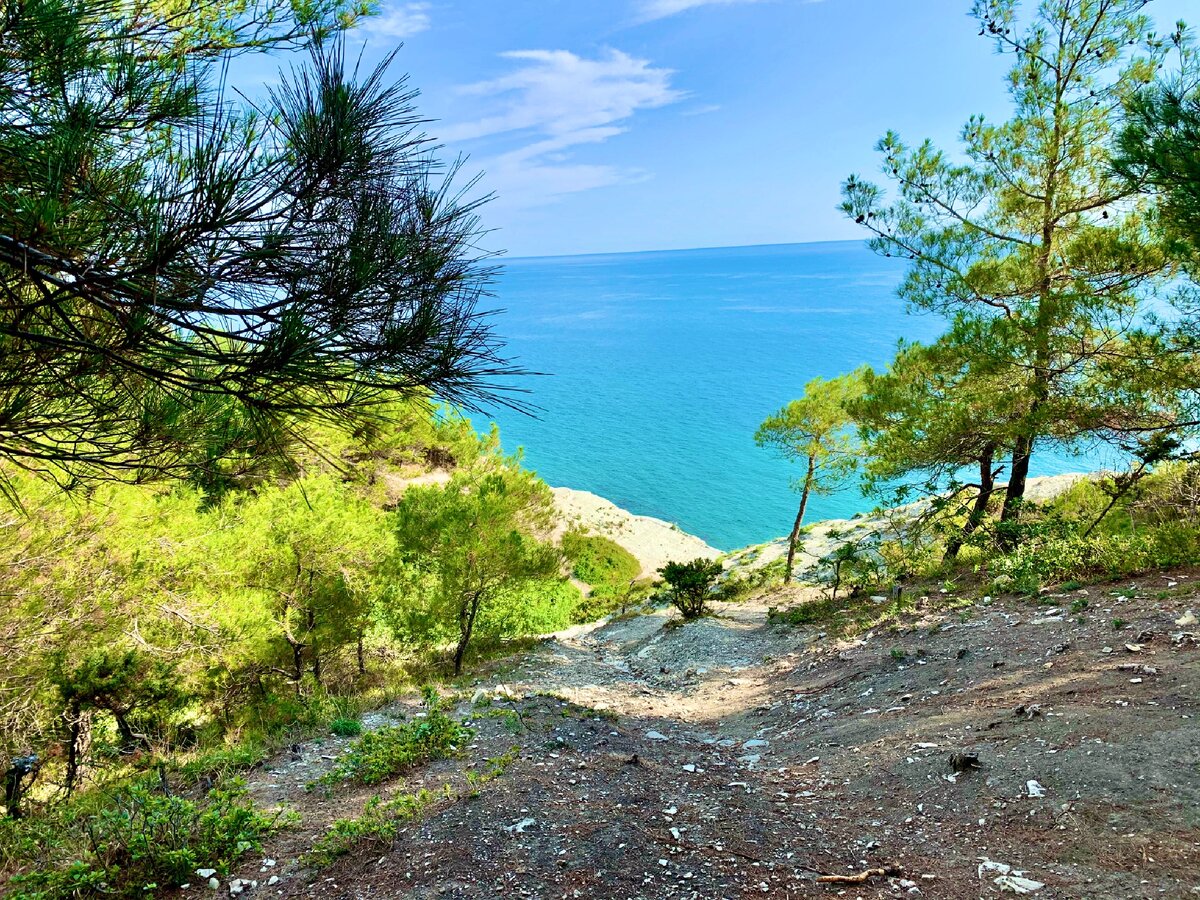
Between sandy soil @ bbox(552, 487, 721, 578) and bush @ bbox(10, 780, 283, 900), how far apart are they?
24467mm

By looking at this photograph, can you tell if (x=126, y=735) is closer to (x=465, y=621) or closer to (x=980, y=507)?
(x=465, y=621)

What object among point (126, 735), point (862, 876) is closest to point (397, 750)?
point (862, 876)

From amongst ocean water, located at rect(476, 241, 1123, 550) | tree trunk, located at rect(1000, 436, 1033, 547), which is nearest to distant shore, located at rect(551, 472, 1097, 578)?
ocean water, located at rect(476, 241, 1123, 550)

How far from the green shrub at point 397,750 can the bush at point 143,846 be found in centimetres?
72

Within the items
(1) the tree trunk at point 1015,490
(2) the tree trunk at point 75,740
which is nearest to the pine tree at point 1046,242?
(1) the tree trunk at point 1015,490

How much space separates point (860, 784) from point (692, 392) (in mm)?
60275

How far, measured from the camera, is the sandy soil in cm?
2980

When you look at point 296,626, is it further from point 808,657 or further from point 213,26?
point 213,26

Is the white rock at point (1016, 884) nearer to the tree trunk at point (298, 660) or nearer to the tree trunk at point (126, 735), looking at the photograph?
the tree trunk at point (126, 735)

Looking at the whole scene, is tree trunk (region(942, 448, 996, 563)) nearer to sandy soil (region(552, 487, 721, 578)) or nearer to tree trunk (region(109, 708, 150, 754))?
tree trunk (region(109, 708, 150, 754))

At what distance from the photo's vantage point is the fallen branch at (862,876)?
3064 mm

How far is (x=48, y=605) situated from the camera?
270 inches

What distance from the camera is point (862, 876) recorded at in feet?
10.1

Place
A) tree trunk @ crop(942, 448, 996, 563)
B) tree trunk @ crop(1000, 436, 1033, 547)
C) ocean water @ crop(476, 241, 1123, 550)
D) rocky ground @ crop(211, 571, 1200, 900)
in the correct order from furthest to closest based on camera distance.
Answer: ocean water @ crop(476, 241, 1123, 550) → tree trunk @ crop(942, 448, 996, 563) → tree trunk @ crop(1000, 436, 1033, 547) → rocky ground @ crop(211, 571, 1200, 900)
